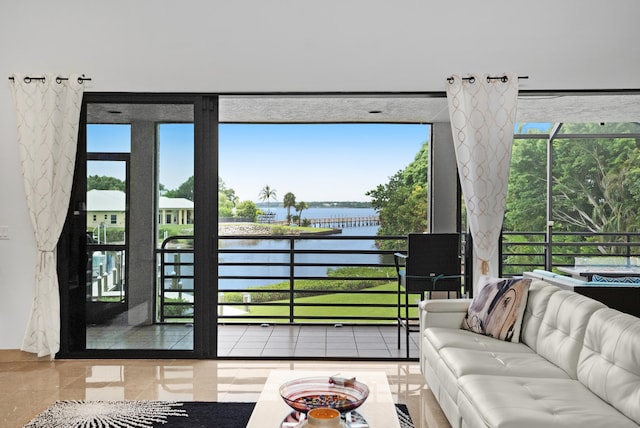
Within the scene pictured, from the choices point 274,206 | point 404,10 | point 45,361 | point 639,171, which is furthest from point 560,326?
point 274,206

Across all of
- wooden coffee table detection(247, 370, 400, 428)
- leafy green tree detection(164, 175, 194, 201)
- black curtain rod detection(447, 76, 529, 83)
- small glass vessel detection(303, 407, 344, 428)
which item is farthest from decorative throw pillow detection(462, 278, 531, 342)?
leafy green tree detection(164, 175, 194, 201)

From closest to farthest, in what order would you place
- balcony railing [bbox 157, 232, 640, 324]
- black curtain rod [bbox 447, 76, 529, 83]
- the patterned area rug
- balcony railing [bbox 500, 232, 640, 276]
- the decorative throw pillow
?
the patterned area rug < the decorative throw pillow < black curtain rod [bbox 447, 76, 529, 83] < balcony railing [bbox 500, 232, 640, 276] < balcony railing [bbox 157, 232, 640, 324]

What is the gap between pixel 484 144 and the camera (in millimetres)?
4777

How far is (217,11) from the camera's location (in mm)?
4848

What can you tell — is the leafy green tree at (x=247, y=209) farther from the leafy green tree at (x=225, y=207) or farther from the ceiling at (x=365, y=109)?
the ceiling at (x=365, y=109)

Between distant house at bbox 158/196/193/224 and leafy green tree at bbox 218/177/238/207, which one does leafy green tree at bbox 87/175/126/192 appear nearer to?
distant house at bbox 158/196/193/224

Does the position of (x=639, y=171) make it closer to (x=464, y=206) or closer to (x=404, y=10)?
(x=464, y=206)

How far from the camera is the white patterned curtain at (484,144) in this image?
187 inches

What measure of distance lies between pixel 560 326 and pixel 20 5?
4830 mm

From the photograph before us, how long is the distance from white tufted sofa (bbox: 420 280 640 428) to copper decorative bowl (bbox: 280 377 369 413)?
542 millimetres

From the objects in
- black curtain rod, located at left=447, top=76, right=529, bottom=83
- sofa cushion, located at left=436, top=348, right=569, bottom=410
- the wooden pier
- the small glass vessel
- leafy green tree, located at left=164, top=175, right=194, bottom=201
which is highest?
black curtain rod, located at left=447, top=76, right=529, bottom=83

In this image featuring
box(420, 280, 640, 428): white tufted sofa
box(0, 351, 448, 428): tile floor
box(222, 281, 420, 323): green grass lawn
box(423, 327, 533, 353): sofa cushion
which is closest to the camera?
box(420, 280, 640, 428): white tufted sofa

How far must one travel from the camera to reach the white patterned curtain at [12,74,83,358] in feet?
15.7

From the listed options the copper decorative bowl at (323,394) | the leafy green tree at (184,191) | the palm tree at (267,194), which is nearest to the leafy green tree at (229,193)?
the palm tree at (267,194)
